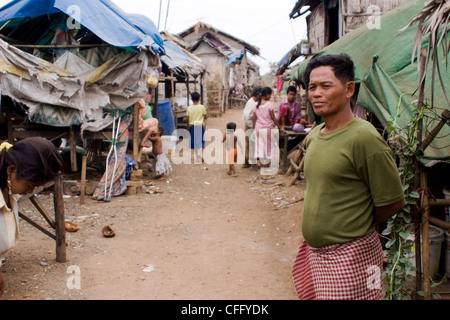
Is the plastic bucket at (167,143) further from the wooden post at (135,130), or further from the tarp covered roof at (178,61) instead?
the wooden post at (135,130)

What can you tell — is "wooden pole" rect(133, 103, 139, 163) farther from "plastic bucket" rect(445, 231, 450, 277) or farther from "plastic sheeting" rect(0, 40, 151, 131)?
"plastic bucket" rect(445, 231, 450, 277)

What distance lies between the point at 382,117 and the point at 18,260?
3946mm

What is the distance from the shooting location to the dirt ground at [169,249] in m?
4.07

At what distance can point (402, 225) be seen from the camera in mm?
3143

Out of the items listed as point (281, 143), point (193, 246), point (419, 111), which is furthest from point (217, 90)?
point (419, 111)

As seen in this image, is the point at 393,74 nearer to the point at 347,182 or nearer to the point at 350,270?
the point at 347,182

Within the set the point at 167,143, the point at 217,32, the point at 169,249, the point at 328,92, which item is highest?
the point at 217,32

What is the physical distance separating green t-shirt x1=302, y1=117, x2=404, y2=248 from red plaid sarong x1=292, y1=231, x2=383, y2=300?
0.17ft

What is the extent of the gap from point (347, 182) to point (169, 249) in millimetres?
3505

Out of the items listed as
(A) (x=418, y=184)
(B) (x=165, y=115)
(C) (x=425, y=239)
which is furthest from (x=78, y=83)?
(B) (x=165, y=115)

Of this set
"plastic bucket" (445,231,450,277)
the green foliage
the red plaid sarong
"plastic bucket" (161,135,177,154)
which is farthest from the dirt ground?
"plastic bucket" (161,135,177,154)

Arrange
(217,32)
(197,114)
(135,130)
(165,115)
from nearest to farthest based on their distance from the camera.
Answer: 1. (135,130)
2. (197,114)
3. (165,115)
4. (217,32)

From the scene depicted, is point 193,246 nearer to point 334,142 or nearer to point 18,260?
point 18,260
